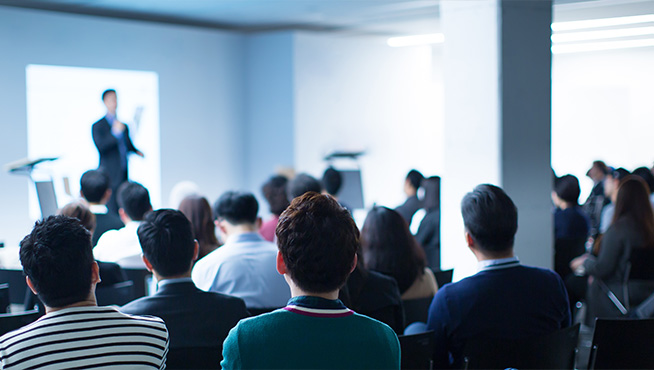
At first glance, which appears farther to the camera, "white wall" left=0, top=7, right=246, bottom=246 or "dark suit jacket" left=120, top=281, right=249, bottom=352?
"white wall" left=0, top=7, right=246, bottom=246

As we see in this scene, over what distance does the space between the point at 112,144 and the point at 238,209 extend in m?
4.29

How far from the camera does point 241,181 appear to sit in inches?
386

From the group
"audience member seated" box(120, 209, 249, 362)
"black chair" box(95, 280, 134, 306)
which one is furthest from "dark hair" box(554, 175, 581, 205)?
"audience member seated" box(120, 209, 249, 362)

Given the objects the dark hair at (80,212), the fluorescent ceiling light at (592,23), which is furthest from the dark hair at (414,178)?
the dark hair at (80,212)

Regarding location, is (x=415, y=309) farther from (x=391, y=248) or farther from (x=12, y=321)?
(x=12, y=321)

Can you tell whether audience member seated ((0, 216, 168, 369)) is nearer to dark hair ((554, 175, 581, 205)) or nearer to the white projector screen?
dark hair ((554, 175, 581, 205))

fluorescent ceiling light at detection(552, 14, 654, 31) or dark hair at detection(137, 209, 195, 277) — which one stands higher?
fluorescent ceiling light at detection(552, 14, 654, 31)

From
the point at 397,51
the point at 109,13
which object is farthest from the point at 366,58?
the point at 109,13

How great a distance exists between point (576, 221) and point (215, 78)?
5.72m

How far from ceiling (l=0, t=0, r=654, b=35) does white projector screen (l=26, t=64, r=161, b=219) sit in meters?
0.80

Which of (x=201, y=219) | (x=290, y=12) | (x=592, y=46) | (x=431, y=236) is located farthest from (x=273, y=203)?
(x=592, y=46)

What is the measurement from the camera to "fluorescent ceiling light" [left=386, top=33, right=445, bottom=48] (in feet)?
34.1

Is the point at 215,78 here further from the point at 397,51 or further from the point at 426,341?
the point at 426,341

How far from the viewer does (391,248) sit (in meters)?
3.14
